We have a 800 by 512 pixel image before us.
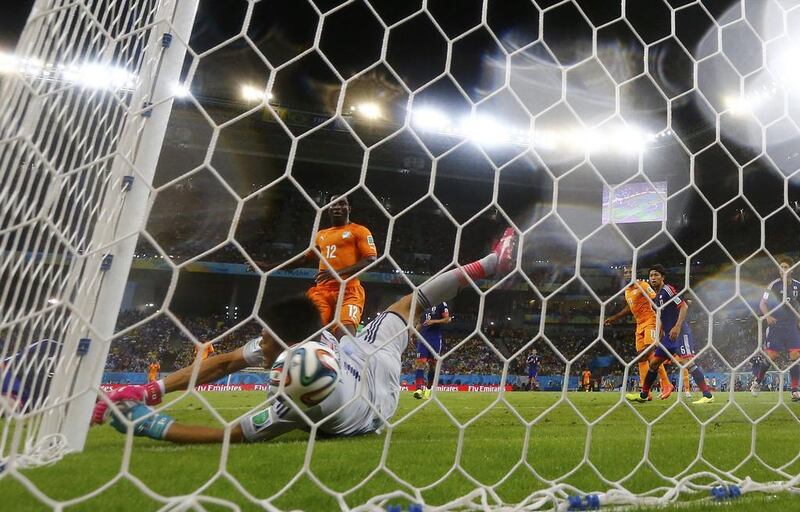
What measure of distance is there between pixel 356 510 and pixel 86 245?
1.15 metres

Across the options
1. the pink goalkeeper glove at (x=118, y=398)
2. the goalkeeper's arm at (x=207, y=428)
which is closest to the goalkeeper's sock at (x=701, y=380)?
the goalkeeper's arm at (x=207, y=428)

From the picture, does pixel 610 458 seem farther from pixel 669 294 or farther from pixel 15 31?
pixel 15 31

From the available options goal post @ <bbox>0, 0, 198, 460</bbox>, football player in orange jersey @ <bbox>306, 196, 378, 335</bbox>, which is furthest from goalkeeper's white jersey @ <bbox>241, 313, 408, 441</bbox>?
football player in orange jersey @ <bbox>306, 196, 378, 335</bbox>

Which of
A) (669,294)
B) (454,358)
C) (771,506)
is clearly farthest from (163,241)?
(771,506)

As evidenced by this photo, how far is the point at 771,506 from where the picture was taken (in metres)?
1.01

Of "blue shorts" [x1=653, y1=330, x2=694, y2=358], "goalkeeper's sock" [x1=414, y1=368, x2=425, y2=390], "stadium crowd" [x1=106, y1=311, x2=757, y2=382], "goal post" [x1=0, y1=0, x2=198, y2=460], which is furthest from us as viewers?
"stadium crowd" [x1=106, y1=311, x2=757, y2=382]

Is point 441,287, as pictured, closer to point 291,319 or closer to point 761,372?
point 291,319

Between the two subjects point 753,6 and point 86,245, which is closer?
point 86,245

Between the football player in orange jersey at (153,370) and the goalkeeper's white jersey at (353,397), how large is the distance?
318 inches

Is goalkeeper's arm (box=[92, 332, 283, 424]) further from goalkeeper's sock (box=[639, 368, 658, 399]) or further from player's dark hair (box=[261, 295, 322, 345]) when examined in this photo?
goalkeeper's sock (box=[639, 368, 658, 399])

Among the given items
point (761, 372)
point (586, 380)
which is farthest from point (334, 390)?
point (586, 380)

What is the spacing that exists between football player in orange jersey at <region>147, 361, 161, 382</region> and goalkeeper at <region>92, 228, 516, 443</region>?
7548mm

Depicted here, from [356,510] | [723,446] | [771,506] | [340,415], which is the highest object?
[356,510]

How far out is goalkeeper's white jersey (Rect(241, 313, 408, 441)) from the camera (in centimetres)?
160
